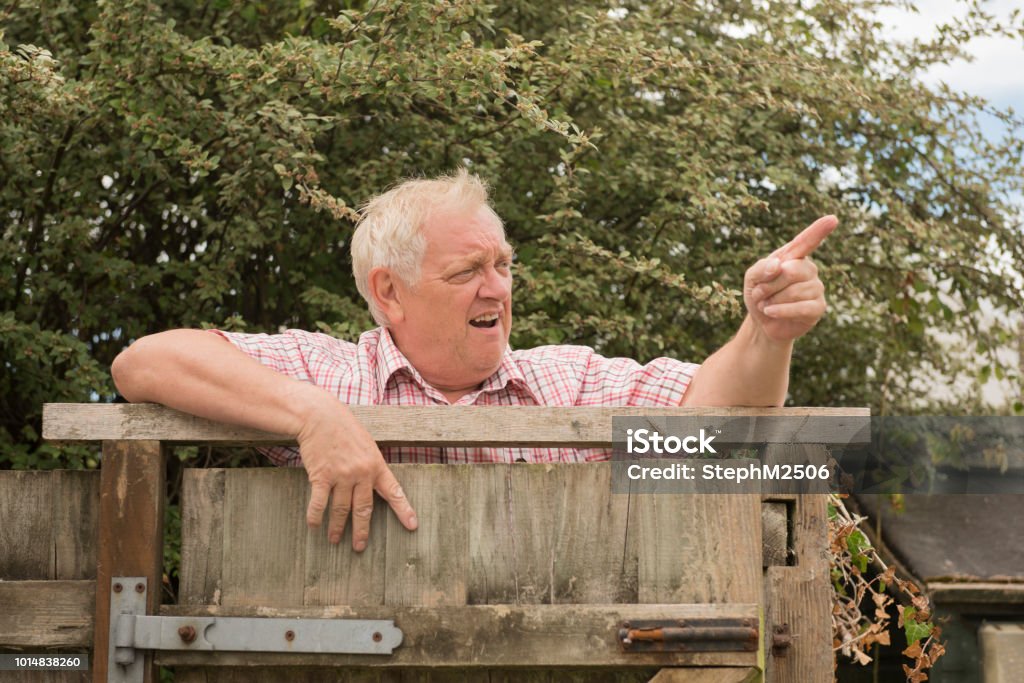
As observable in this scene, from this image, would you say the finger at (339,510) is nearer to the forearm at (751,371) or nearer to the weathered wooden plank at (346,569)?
the weathered wooden plank at (346,569)

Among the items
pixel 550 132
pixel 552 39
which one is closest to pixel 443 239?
pixel 550 132

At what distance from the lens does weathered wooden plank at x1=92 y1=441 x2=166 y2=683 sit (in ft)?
6.91

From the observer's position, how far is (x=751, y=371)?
218cm

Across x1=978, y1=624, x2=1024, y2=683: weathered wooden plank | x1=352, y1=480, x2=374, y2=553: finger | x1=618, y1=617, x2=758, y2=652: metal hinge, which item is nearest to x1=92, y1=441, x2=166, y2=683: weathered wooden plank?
x1=352, y1=480, x2=374, y2=553: finger

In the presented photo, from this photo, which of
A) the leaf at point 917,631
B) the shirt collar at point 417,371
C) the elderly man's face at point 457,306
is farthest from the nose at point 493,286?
the leaf at point 917,631

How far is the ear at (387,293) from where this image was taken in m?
2.64

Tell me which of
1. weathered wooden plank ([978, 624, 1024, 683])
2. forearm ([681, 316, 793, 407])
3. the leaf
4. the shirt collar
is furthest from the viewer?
the leaf

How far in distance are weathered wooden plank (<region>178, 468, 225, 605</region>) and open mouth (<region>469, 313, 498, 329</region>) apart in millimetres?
698

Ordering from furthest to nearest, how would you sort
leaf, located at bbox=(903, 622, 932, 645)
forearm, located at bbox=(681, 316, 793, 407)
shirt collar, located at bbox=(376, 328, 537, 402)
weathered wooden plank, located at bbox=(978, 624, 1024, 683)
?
leaf, located at bbox=(903, 622, 932, 645)
weathered wooden plank, located at bbox=(978, 624, 1024, 683)
shirt collar, located at bbox=(376, 328, 537, 402)
forearm, located at bbox=(681, 316, 793, 407)

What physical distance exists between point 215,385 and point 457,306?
0.64 m

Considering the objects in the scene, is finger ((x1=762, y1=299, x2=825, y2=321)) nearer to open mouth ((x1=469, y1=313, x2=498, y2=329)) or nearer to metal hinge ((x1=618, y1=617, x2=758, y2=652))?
metal hinge ((x1=618, y1=617, x2=758, y2=652))

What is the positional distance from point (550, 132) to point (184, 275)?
1.39m

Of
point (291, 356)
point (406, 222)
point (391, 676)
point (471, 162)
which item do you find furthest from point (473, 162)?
point (391, 676)

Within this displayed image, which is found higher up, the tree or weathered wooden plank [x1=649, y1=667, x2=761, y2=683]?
the tree
